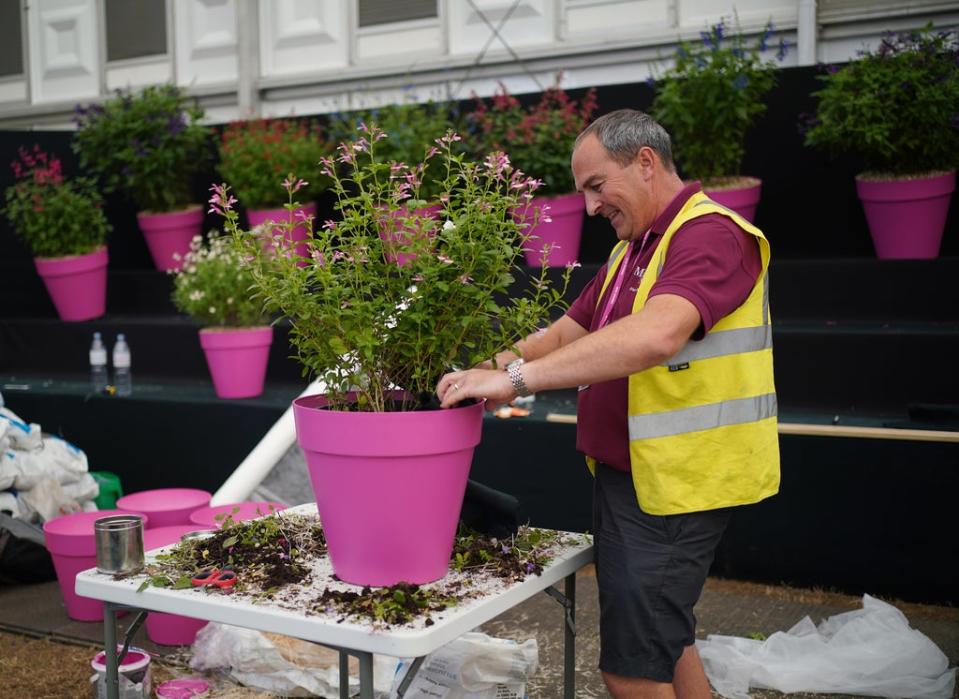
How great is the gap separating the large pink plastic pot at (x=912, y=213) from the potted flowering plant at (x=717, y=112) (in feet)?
1.59

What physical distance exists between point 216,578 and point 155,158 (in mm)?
4233

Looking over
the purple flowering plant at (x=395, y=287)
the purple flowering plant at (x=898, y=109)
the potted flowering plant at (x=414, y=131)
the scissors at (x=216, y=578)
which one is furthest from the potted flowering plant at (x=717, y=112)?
the scissors at (x=216, y=578)

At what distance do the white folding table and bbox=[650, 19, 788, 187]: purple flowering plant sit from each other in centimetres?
269

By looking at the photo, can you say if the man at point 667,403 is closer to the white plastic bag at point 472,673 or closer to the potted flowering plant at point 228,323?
the white plastic bag at point 472,673

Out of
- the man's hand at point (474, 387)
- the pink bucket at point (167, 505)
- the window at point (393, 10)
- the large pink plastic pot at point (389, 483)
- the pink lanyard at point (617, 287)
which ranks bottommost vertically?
the pink bucket at point (167, 505)

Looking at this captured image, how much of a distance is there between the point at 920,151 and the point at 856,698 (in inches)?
85.6

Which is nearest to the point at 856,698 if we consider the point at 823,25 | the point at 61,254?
the point at 823,25

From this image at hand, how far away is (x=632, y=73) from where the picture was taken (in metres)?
5.32

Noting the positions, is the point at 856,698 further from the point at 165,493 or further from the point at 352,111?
the point at 352,111

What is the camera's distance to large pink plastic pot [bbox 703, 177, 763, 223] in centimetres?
410

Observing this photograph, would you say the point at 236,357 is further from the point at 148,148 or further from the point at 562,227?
the point at 148,148

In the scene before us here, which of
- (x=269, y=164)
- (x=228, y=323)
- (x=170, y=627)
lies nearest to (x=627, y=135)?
(x=170, y=627)

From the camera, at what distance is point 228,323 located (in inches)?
177

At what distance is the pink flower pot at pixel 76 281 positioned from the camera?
5.31 meters
